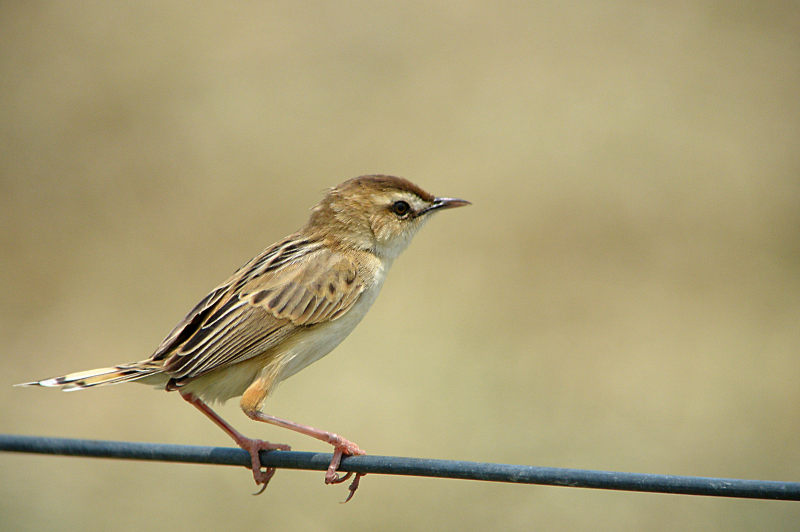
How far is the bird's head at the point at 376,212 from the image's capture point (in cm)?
645

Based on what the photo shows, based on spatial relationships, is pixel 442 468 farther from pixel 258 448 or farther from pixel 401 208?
pixel 401 208

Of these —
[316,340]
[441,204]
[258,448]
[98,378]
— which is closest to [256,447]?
[258,448]

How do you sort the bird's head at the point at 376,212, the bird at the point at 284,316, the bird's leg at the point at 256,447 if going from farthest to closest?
1. the bird's head at the point at 376,212
2. the bird at the point at 284,316
3. the bird's leg at the point at 256,447

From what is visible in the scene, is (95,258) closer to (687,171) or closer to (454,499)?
(454,499)

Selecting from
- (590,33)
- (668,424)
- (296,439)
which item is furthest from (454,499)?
(590,33)

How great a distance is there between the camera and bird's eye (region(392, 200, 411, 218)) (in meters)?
6.52

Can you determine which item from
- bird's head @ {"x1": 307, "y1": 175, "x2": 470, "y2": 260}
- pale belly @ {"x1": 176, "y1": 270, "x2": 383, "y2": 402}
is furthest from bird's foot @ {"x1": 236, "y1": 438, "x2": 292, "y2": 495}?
bird's head @ {"x1": 307, "y1": 175, "x2": 470, "y2": 260}

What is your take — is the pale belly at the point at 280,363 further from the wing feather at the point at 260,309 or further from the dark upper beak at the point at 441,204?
the dark upper beak at the point at 441,204

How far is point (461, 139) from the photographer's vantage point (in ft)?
52.0

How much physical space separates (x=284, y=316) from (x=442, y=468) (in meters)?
2.11

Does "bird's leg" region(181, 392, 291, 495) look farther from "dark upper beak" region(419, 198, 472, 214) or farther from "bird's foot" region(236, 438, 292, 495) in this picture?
"dark upper beak" region(419, 198, 472, 214)

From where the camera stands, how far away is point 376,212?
6.48 meters

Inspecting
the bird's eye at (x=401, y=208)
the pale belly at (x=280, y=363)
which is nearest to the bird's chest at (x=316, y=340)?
the pale belly at (x=280, y=363)

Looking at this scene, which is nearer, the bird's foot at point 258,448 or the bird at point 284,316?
the bird's foot at point 258,448
